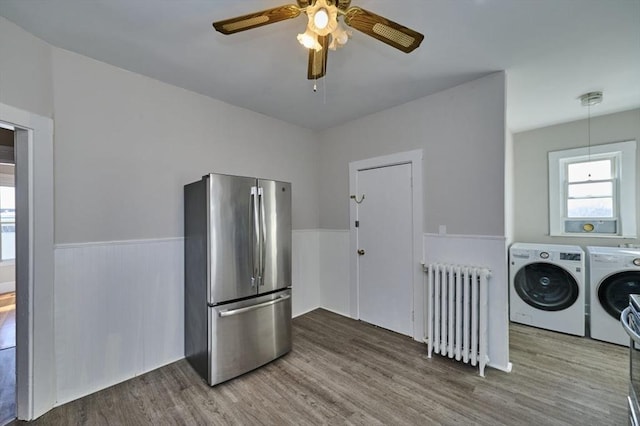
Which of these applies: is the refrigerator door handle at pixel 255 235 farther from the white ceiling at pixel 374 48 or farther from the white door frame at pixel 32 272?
the white door frame at pixel 32 272

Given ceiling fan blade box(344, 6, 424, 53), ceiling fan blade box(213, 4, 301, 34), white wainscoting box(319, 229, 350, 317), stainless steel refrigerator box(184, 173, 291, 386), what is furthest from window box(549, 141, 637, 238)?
ceiling fan blade box(213, 4, 301, 34)

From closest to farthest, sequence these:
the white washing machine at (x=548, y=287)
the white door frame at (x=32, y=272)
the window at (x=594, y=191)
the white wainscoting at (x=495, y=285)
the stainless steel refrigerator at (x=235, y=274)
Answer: the white door frame at (x=32, y=272) → the stainless steel refrigerator at (x=235, y=274) → the white wainscoting at (x=495, y=285) → the white washing machine at (x=548, y=287) → the window at (x=594, y=191)

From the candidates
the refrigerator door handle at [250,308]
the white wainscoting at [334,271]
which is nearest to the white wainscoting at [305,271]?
the white wainscoting at [334,271]

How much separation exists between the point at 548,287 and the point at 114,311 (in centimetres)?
446

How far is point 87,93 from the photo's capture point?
6.64 feet

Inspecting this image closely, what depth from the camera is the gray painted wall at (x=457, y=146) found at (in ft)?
7.48

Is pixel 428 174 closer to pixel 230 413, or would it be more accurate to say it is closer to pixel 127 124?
pixel 230 413

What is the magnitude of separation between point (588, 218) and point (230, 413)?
14.9 ft

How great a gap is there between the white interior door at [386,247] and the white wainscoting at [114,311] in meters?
2.05

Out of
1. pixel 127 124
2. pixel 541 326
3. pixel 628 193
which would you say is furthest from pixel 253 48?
pixel 628 193

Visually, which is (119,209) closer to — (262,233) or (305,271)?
(262,233)

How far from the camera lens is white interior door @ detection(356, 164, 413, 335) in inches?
114

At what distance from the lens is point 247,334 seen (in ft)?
7.32

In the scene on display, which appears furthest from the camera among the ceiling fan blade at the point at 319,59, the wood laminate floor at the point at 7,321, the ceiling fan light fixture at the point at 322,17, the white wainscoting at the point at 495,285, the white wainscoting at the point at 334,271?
the white wainscoting at the point at 334,271
